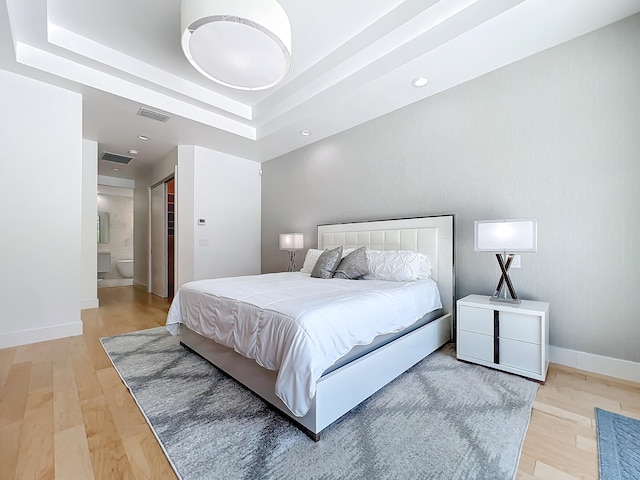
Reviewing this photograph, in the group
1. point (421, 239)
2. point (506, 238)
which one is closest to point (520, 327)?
point (506, 238)

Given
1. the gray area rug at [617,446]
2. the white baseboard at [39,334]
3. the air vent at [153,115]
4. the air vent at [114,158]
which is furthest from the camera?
the air vent at [114,158]

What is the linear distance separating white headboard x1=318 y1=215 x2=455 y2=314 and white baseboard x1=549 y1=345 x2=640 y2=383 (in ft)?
2.90

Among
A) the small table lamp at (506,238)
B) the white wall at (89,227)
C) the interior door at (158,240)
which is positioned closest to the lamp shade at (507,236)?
the small table lamp at (506,238)

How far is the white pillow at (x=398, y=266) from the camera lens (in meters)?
2.82

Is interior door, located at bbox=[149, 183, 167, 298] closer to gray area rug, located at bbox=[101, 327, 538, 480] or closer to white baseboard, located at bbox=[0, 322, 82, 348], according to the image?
white baseboard, located at bbox=[0, 322, 82, 348]

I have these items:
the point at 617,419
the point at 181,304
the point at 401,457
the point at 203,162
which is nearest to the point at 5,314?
the point at 181,304

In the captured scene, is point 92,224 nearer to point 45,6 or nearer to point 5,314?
point 5,314

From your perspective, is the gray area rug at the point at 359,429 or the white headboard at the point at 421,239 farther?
the white headboard at the point at 421,239

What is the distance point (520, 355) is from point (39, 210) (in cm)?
458

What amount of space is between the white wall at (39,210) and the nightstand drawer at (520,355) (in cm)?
416

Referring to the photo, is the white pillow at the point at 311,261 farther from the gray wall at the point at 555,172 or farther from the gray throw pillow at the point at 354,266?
the gray wall at the point at 555,172

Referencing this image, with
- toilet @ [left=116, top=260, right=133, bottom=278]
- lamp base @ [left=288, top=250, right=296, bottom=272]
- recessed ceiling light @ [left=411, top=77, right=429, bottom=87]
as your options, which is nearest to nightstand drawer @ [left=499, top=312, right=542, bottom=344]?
recessed ceiling light @ [left=411, top=77, right=429, bottom=87]

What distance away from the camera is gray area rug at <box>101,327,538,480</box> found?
1301mm

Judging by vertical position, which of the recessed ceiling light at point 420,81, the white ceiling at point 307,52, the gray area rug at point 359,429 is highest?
the white ceiling at point 307,52
